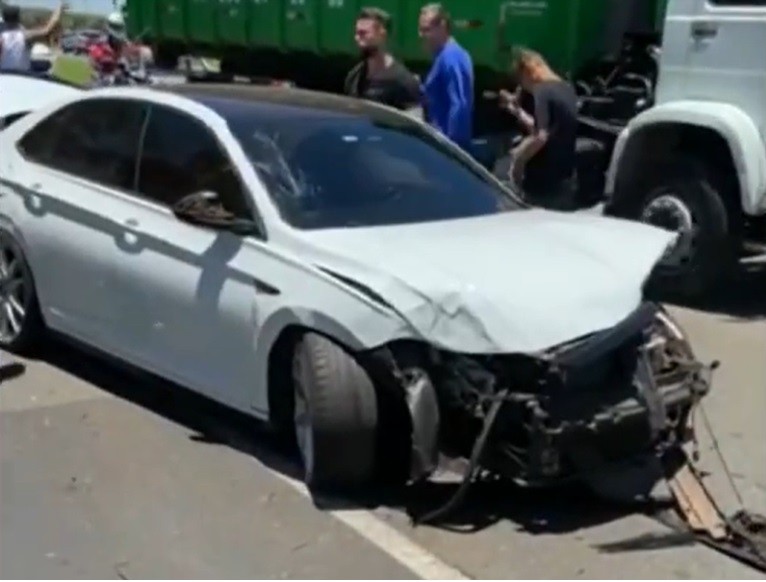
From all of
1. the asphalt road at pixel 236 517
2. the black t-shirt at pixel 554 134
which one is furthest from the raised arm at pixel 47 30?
the asphalt road at pixel 236 517

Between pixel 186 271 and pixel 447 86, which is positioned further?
pixel 447 86

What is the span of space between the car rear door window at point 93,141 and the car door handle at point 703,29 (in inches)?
166

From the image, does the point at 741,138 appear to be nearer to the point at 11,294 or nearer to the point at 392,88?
the point at 392,88

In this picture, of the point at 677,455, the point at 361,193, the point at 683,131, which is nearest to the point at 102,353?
the point at 361,193

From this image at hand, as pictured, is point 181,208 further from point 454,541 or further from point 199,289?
point 454,541

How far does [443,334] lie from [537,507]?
0.86 metres

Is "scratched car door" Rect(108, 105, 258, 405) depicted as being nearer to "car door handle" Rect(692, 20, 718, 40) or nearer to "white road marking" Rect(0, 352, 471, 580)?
"white road marking" Rect(0, 352, 471, 580)

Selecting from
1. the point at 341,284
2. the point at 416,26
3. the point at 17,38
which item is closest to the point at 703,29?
the point at 416,26

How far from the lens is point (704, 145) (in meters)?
10.1

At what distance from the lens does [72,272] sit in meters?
7.41

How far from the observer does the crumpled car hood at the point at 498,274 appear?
18.2 feet

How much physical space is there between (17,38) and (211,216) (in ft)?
31.7

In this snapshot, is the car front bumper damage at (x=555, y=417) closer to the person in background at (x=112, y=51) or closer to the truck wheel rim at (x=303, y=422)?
the truck wheel rim at (x=303, y=422)

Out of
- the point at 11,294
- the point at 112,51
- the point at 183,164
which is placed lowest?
the point at 112,51
